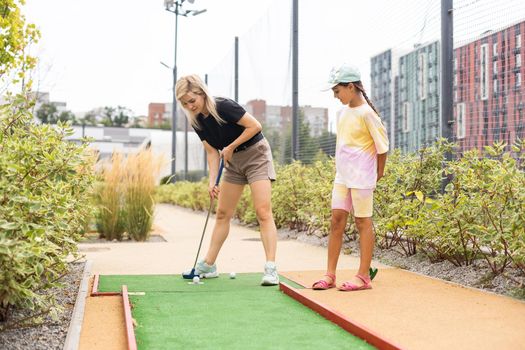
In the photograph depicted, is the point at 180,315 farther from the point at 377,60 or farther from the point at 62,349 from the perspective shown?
the point at 377,60

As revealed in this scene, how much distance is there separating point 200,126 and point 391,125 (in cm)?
304

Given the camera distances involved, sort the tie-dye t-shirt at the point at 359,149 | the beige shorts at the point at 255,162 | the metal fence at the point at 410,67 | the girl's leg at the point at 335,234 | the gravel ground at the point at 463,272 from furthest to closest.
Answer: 1. the metal fence at the point at 410,67
2. the beige shorts at the point at 255,162
3. the girl's leg at the point at 335,234
4. the tie-dye t-shirt at the point at 359,149
5. the gravel ground at the point at 463,272

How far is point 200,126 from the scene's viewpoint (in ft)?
15.8

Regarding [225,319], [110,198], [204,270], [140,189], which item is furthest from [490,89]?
[110,198]

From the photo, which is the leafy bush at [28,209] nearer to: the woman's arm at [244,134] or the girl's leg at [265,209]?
the woman's arm at [244,134]

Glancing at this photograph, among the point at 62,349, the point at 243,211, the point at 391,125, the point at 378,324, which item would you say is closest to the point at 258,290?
the point at 378,324

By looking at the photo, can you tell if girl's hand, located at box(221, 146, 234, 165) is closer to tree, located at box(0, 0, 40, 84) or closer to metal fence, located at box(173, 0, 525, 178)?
metal fence, located at box(173, 0, 525, 178)

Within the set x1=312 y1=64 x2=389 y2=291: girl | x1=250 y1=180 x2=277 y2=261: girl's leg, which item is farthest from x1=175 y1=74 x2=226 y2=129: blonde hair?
x1=312 y1=64 x2=389 y2=291: girl

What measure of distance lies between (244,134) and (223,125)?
0.68 ft

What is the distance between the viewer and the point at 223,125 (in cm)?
472

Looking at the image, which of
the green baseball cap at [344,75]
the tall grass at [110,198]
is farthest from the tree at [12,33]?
the green baseball cap at [344,75]

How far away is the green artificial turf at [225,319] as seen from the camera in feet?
9.58

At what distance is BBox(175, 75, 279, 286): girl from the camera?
4547 millimetres

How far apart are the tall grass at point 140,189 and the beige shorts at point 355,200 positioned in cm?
396
